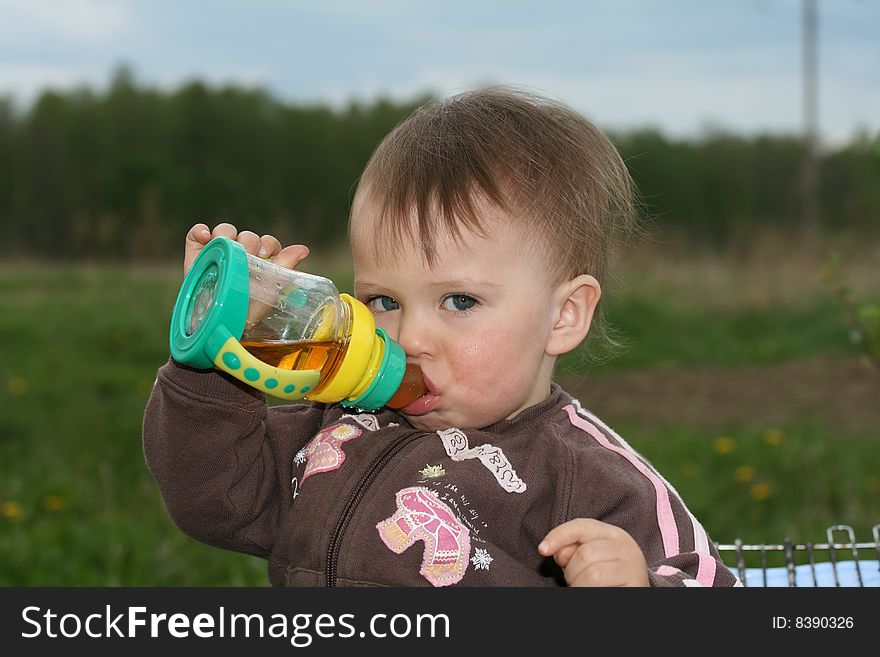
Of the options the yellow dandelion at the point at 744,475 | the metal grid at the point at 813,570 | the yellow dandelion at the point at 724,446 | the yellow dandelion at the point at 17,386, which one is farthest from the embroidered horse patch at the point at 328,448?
the yellow dandelion at the point at 17,386

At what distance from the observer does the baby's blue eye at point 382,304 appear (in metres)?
2.09

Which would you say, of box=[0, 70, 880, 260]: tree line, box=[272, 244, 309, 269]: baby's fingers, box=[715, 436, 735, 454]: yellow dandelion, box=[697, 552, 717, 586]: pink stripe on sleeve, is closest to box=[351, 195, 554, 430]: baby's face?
box=[272, 244, 309, 269]: baby's fingers

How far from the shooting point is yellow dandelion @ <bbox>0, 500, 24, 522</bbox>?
4.23 meters

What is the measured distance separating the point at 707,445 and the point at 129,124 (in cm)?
1445

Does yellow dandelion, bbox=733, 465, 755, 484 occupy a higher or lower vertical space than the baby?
higher

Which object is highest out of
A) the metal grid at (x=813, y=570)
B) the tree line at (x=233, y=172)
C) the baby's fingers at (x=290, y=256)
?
the tree line at (x=233, y=172)

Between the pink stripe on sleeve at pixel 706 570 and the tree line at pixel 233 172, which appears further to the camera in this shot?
the tree line at pixel 233 172

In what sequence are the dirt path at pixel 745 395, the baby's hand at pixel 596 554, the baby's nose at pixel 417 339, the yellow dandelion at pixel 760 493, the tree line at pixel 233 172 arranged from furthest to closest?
the tree line at pixel 233 172 → the dirt path at pixel 745 395 → the yellow dandelion at pixel 760 493 → the baby's nose at pixel 417 339 → the baby's hand at pixel 596 554

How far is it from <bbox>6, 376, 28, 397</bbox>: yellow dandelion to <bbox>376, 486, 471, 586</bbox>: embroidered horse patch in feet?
14.3

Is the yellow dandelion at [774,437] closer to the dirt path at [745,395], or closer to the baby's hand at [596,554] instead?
the dirt path at [745,395]

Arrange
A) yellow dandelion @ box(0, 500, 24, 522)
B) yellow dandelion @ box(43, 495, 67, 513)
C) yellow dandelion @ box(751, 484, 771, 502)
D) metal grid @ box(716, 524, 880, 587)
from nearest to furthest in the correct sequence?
metal grid @ box(716, 524, 880, 587) → yellow dandelion @ box(0, 500, 24, 522) → yellow dandelion @ box(43, 495, 67, 513) → yellow dandelion @ box(751, 484, 771, 502)

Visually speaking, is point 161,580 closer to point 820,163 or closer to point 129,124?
point 129,124

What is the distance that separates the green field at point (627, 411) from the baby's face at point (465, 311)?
42 cm

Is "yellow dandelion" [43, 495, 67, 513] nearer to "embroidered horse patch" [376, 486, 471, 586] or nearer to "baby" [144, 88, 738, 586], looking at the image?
"baby" [144, 88, 738, 586]
